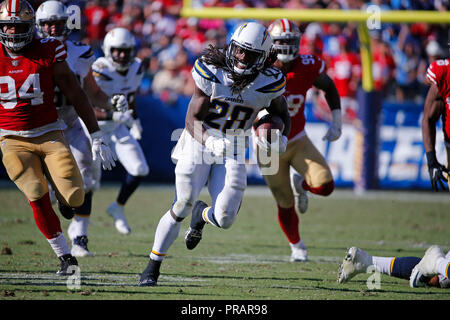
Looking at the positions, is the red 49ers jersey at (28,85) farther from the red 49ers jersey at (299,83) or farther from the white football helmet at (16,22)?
the red 49ers jersey at (299,83)

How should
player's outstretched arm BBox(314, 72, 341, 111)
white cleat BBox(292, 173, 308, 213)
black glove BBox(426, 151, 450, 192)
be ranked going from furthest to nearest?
white cleat BBox(292, 173, 308, 213) → player's outstretched arm BBox(314, 72, 341, 111) → black glove BBox(426, 151, 450, 192)

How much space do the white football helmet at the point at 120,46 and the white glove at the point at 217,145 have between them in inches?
105

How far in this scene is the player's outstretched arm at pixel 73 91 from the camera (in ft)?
14.8

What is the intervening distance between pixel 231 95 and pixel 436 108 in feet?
4.72

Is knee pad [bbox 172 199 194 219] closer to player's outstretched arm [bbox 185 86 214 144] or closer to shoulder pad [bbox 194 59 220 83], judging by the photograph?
player's outstretched arm [bbox 185 86 214 144]

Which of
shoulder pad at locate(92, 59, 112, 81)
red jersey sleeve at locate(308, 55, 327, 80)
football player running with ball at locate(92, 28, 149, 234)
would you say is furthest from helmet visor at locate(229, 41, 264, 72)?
shoulder pad at locate(92, 59, 112, 81)

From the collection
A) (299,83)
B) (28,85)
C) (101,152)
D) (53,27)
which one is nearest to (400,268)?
(299,83)

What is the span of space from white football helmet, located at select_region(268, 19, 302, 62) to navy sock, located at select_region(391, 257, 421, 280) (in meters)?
2.10

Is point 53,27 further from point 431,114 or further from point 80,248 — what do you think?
point 431,114

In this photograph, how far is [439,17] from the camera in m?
9.89

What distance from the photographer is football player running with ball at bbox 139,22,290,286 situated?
4.31 metres
